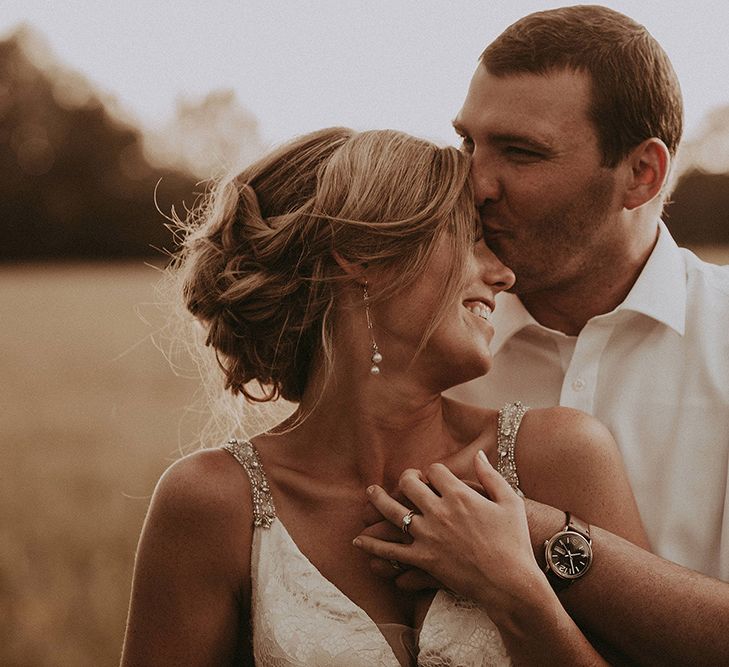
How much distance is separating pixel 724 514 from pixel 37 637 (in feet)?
17.0

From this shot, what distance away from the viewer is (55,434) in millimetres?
14750

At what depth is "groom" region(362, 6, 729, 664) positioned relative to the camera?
3.33 m

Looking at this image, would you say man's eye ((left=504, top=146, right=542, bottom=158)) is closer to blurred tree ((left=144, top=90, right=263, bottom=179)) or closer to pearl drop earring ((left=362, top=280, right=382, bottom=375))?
pearl drop earring ((left=362, top=280, right=382, bottom=375))

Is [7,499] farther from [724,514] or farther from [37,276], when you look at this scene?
[37,276]

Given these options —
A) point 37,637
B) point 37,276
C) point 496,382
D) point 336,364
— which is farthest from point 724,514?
point 37,276

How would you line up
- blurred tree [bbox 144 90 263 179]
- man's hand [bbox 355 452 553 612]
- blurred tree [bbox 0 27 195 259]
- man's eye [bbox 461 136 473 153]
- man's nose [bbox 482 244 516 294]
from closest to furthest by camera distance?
1. man's hand [bbox 355 452 553 612]
2. man's nose [bbox 482 244 516 294]
3. man's eye [bbox 461 136 473 153]
4. blurred tree [bbox 144 90 263 179]
5. blurred tree [bbox 0 27 195 259]

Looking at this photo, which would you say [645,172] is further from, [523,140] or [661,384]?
[661,384]

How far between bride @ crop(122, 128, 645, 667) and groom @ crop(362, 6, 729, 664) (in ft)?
1.49

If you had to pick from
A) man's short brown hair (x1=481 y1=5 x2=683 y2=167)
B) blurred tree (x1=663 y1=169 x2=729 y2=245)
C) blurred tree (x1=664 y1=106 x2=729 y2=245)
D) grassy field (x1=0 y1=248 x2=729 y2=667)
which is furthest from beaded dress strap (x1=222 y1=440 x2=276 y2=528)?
blurred tree (x1=663 y1=169 x2=729 y2=245)

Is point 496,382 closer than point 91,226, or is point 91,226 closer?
point 496,382

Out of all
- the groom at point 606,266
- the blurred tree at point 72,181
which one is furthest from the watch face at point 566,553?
the blurred tree at point 72,181

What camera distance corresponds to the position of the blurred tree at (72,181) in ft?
129

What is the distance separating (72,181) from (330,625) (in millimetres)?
40463

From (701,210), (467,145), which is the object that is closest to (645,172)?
(467,145)
